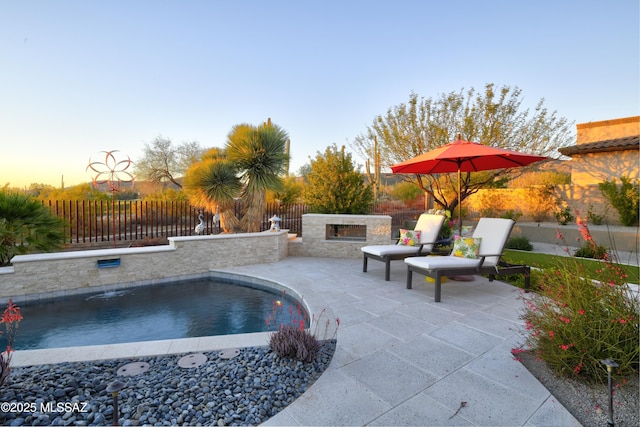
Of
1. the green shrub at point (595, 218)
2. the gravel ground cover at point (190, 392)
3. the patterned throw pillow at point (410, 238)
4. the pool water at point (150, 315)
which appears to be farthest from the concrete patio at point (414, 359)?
the green shrub at point (595, 218)

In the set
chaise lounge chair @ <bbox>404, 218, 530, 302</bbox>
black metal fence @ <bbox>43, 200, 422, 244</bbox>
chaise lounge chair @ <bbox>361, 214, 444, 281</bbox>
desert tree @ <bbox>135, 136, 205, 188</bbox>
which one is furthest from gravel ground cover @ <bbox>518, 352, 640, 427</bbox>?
desert tree @ <bbox>135, 136, 205, 188</bbox>

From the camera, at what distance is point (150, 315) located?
15.5 ft

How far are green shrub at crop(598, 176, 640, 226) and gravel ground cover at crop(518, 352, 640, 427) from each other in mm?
11011

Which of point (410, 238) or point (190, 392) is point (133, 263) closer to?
point (190, 392)

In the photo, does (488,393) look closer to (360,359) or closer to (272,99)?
(360,359)

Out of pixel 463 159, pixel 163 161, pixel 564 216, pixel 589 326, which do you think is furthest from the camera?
pixel 163 161

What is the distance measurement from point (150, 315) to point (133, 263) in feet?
6.20

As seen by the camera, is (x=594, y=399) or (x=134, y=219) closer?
(x=594, y=399)

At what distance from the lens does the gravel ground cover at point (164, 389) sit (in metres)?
2.09

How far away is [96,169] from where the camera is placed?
30.2 feet

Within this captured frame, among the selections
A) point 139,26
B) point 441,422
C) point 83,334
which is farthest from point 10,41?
point 441,422

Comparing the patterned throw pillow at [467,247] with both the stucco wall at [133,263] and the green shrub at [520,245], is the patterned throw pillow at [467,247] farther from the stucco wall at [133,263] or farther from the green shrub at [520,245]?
the green shrub at [520,245]

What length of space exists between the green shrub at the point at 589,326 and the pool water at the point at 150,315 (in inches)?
107

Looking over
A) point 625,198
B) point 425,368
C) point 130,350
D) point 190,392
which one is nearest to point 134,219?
point 130,350
